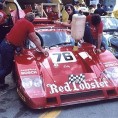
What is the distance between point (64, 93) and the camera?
606 cm

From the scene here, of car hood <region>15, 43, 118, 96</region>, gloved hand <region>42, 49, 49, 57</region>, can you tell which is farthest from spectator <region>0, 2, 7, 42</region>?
gloved hand <region>42, 49, 49, 57</region>

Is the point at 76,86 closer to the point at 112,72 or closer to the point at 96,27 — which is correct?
the point at 112,72

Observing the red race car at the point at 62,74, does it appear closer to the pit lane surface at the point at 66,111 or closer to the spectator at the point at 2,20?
the pit lane surface at the point at 66,111

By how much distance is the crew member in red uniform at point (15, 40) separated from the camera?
22.7ft

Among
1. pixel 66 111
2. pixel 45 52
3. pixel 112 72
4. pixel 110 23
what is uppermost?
pixel 45 52

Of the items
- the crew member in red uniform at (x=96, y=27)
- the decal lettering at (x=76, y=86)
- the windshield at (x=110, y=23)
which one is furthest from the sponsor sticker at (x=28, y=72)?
the windshield at (x=110, y=23)

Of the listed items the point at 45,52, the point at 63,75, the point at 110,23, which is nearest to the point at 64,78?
the point at 63,75

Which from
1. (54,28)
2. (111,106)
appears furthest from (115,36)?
(111,106)

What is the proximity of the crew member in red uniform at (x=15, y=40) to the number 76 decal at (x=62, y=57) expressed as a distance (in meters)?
0.20

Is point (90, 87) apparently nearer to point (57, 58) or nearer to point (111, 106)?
point (111, 106)

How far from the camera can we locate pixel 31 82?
6.18 metres

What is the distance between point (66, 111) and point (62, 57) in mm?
1439

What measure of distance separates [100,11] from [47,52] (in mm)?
9198

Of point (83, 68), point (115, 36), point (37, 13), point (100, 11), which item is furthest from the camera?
point (100, 11)
